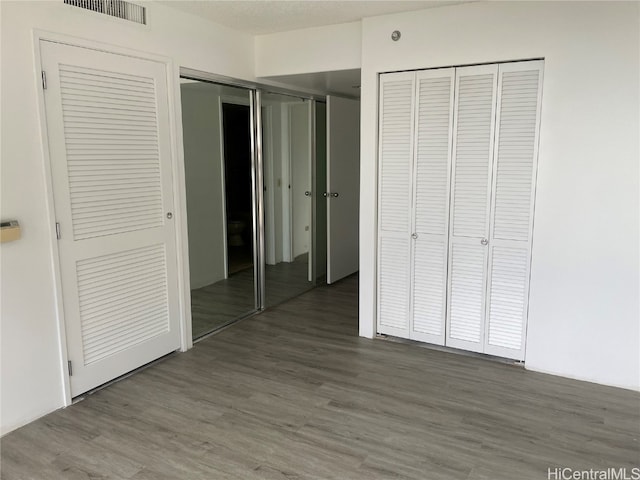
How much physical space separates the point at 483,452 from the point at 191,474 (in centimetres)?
144

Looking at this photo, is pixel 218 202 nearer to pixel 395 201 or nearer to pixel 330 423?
pixel 395 201

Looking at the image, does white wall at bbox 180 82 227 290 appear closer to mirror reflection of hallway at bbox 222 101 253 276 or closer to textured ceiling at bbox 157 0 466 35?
mirror reflection of hallway at bbox 222 101 253 276

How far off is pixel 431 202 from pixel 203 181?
73.2 inches

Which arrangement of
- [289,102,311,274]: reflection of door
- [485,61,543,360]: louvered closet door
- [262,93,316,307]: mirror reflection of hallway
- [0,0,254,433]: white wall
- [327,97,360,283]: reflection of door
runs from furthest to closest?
[327,97,360,283]: reflection of door
[289,102,311,274]: reflection of door
[262,93,316,307]: mirror reflection of hallway
[485,61,543,360]: louvered closet door
[0,0,254,433]: white wall

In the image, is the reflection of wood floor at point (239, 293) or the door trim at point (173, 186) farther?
the reflection of wood floor at point (239, 293)

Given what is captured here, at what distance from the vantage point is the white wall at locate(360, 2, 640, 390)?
295 cm

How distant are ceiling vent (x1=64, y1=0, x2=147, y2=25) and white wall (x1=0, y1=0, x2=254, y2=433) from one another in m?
0.04

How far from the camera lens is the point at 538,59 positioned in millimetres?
3170

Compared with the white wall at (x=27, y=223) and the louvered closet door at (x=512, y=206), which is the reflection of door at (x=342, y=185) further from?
the white wall at (x=27, y=223)

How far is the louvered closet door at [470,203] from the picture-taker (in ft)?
11.1
